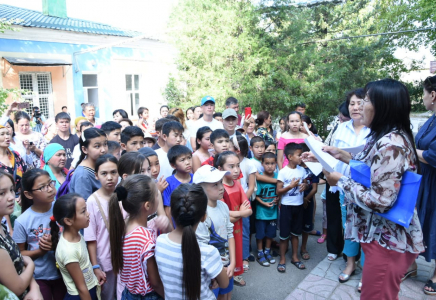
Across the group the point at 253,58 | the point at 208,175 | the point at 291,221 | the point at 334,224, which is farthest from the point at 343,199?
the point at 253,58

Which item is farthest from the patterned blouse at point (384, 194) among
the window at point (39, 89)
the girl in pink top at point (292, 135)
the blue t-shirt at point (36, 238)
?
the window at point (39, 89)

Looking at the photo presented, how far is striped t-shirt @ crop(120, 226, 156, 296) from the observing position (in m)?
1.97

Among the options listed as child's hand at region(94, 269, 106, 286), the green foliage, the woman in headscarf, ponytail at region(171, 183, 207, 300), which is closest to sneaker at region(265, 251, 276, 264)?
child's hand at region(94, 269, 106, 286)

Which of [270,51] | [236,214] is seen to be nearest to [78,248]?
[236,214]

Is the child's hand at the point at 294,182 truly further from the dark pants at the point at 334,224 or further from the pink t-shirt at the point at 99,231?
the pink t-shirt at the point at 99,231

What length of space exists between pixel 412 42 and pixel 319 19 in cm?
734

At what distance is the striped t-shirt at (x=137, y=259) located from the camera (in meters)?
1.97

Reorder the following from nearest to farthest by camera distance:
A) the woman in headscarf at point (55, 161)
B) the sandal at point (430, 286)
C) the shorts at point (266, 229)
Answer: the sandal at point (430, 286) → the woman in headscarf at point (55, 161) → the shorts at point (266, 229)

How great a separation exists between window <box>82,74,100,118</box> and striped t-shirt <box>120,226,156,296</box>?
11.8 meters

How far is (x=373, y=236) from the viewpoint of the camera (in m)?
2.16

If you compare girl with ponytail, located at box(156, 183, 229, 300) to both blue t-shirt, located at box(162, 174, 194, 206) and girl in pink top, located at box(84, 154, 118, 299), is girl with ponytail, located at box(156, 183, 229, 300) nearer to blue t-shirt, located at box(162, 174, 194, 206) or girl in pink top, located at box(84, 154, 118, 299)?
girl in pink top, located at box(84, 154, 118, 299)

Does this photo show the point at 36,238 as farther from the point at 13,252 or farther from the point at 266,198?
the point at 266,198

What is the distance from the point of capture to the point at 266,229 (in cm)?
412

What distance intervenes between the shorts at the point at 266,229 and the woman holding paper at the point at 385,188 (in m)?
1.91
